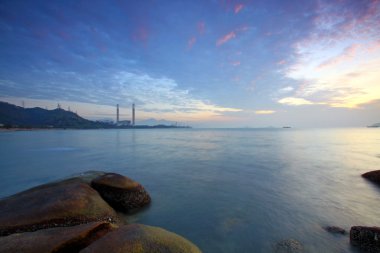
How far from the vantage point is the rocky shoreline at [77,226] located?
4.14 metres

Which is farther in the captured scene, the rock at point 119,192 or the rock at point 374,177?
the rock at point 374,177

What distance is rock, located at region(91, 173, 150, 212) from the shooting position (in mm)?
8828

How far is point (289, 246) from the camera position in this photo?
271 inches

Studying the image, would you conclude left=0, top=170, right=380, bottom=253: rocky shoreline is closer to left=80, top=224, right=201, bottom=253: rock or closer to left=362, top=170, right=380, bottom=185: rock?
left=80, top=224, right=201, bottom=253: rock

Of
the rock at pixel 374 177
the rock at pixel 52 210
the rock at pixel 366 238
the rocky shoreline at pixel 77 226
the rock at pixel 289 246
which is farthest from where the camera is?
the rock at pixel 374 177

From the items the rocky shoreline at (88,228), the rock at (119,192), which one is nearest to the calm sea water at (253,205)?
the rock at (119,192)

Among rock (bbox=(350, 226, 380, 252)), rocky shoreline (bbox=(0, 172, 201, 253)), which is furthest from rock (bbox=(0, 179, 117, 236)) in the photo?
rock (bbox=(350, 226, 380, 252))

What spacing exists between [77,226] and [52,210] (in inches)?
61.3

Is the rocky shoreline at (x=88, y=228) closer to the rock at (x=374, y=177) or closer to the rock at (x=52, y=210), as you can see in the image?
the rock at (x=52, y=210)

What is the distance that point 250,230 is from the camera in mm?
8016

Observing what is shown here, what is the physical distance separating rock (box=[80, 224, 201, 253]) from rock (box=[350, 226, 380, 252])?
5.67m

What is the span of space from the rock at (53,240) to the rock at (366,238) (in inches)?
303

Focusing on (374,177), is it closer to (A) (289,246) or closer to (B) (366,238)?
(B) (366,238)

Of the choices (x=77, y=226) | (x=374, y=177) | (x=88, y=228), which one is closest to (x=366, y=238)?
(x=88, y=228)
